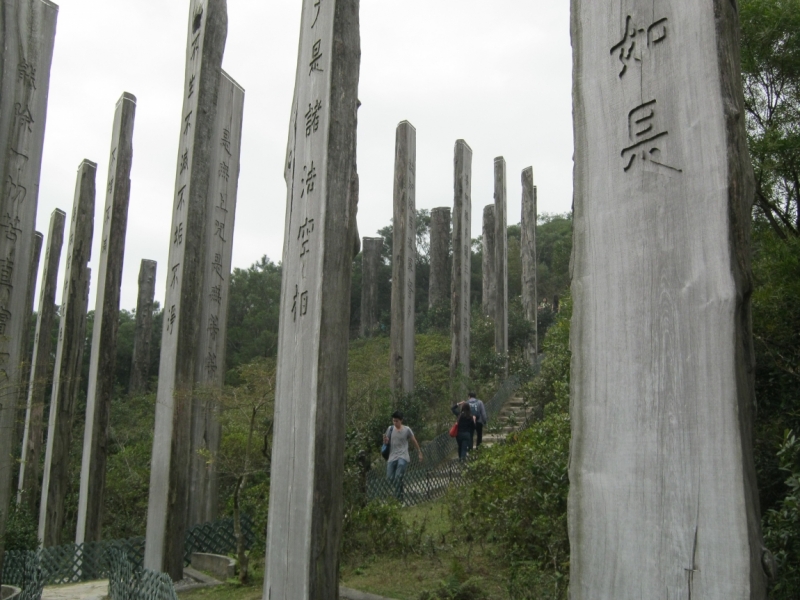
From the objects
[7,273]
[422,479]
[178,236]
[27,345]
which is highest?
[178,236]

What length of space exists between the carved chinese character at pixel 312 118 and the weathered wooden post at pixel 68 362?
7067 mm

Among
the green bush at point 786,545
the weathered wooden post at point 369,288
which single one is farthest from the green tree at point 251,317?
the green bush at point 786,545

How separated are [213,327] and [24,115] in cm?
328

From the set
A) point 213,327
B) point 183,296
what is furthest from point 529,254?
point 183,296

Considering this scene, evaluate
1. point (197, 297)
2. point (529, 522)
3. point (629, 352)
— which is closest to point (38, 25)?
point (197, 297)

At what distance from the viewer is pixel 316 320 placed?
172 inches

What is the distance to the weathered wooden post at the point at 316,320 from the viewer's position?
4.18 m

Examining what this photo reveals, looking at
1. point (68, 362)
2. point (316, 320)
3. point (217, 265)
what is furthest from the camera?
point (68, 362)

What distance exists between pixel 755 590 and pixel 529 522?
12.3ft

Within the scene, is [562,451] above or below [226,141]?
below

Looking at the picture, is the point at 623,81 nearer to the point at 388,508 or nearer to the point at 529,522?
the point at 529,522

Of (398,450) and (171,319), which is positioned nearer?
(171,319)

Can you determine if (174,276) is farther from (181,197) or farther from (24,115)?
(24,115)

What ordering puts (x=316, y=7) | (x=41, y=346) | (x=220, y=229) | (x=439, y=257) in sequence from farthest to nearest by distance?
(x=439, y=257) → (x=41, y=346) → (x=220, y=229) → (x=316, y=7)
